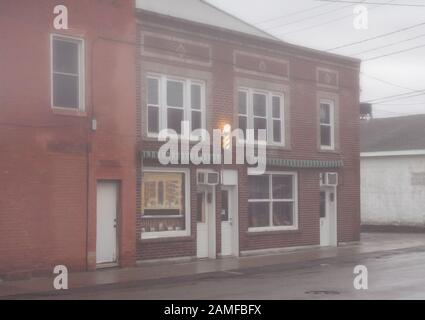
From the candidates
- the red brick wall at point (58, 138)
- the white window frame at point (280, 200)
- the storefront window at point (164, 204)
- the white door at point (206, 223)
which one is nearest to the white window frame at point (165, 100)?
the red brick wall at point (58, 138)

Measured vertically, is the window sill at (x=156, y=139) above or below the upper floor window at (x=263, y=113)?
below

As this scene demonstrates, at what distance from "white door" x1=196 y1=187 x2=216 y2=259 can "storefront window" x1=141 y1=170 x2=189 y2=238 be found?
778 mm

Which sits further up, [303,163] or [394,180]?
[303,163]

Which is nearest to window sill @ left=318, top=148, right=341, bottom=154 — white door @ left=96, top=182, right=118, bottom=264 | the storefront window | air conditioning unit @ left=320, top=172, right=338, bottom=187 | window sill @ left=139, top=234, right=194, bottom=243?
air conditioning unit @ left=320, top=172, right=338, bottom=187

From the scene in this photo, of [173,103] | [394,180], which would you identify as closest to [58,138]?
[173,103]

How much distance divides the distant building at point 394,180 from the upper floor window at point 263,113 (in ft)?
43.0

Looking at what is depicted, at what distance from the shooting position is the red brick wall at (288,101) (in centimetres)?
1966

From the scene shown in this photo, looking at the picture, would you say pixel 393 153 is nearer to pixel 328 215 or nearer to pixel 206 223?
pixel 328 215

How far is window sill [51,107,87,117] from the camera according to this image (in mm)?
17219

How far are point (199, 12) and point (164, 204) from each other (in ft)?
25.1

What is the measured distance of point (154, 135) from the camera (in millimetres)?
19531

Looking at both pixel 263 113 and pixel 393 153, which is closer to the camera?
pixel 263 113

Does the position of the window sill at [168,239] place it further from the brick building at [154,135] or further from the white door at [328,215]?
the white door at [328,215]

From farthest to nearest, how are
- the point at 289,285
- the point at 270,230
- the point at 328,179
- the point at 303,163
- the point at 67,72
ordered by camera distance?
the point at 328,179 → the point at 303,163 → the point at 270,230 → the point at 67,72 → the point at 289,285
